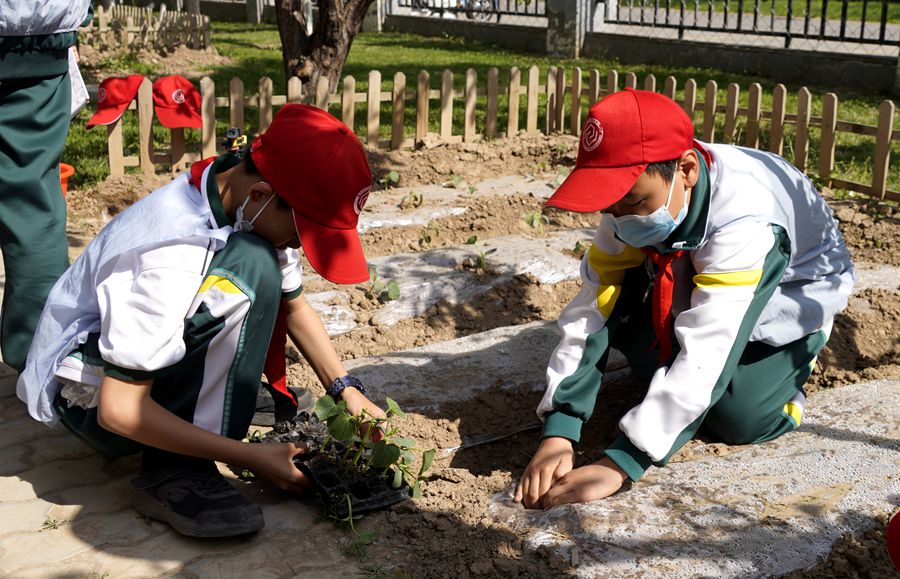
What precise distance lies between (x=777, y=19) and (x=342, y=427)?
679 inches

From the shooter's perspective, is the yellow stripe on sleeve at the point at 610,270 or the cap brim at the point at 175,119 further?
the cap brim at the point at 175,119

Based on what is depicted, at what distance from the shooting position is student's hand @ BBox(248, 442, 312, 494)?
271 centimetres

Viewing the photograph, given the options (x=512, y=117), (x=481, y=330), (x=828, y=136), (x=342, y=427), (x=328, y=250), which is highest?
(x=328, y=250)

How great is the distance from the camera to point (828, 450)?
9.69ft

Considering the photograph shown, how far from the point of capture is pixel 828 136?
21.9 feet

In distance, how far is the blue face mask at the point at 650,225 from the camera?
9.13 ft

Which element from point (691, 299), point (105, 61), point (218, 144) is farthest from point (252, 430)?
point (105, 61)

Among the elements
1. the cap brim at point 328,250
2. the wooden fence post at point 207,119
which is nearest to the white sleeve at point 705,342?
the cap brim at point 328,250

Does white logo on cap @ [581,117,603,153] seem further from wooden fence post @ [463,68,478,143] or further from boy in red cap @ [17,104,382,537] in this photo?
wooden fence post @ [463,68,478,143]

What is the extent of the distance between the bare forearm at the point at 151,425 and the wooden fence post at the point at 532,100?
6.13 m

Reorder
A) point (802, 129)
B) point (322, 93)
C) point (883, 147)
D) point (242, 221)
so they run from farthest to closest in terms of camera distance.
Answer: point (322, 93), point (802, 129), point (883, 147), point (242, 221)

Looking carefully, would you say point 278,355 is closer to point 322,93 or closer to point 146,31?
point 322,93

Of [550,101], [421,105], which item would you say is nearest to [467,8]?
[550,101]

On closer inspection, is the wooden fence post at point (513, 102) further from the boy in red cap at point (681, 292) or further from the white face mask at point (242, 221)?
the white face mask at point (242, 221)
